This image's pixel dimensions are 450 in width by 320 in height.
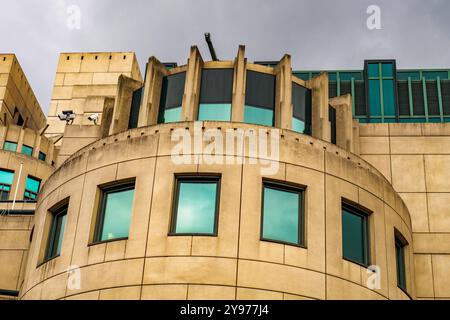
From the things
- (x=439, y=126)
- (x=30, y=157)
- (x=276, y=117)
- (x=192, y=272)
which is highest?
(x=30, y=157)

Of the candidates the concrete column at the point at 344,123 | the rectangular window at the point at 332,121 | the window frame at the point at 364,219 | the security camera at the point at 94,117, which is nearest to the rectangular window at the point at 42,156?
the security camera at the point at 94,117

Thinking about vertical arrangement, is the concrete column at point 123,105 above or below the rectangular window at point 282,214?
above

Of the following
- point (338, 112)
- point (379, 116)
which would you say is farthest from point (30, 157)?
point (338, 112)

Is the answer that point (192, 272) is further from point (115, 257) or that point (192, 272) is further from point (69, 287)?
point (69, 287)

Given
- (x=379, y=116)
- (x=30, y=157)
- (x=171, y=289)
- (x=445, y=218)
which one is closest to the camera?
(x=171, y=289)

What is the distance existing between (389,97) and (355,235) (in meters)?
26.5

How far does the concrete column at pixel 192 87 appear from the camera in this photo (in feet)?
102

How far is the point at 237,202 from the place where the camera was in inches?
1059

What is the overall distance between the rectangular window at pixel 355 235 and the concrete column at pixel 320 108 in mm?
4059

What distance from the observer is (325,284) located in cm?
2641

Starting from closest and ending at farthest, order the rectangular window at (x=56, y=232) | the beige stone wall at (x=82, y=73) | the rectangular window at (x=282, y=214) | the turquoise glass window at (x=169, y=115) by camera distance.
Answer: the rectangular window at (x=282, y=214) < the rectangular window at (x=56, y=232) < the turquoise glass window at (x=169, y=115) < the beige stone wall at (x=82, y=73)

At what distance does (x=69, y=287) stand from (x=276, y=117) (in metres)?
10.4

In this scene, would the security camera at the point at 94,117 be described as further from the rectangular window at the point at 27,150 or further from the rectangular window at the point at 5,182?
the rectangular window at the point at 27,150

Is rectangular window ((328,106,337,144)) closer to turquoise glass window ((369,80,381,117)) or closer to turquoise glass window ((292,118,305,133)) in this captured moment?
turquoise glass window ((292,118,305,133))
